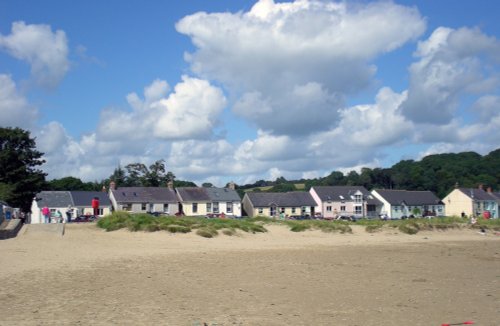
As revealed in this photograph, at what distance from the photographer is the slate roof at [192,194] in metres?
80.7

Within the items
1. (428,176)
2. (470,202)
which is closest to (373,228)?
(470,202)

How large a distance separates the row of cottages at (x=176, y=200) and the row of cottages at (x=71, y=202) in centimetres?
253

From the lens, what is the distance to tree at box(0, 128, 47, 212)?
58.6m

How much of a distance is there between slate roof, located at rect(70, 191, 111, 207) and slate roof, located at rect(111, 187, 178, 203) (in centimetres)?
171

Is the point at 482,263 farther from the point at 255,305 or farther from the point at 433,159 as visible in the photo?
the point at 433,159

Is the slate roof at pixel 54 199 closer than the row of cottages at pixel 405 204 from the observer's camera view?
Yes

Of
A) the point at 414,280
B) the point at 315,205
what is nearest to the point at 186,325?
the point at 414,280

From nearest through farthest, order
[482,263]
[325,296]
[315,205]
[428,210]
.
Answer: [325,296] < [482,263] < [315,205] < [428,210]

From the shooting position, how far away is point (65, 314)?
34.4 ft

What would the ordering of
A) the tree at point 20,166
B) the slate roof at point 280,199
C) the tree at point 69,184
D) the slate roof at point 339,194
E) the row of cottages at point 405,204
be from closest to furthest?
the tree at point 20,166 < the slate roof at point 280,199 < the slate roof at point 339,194 < the row of cottages at point 405,204 < the tree at point 69,184

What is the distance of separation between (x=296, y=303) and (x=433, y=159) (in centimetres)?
16077

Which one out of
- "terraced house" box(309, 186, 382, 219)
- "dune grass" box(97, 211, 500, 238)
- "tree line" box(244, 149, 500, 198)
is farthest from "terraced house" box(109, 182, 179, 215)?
"tree line" box(244, 149, 500, 198)

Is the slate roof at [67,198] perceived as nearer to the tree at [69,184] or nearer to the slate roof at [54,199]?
the slate roof at [54,199]

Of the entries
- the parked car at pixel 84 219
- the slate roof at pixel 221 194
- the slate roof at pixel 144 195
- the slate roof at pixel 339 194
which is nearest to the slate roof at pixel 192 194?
the slate roof at pixel 221 194
